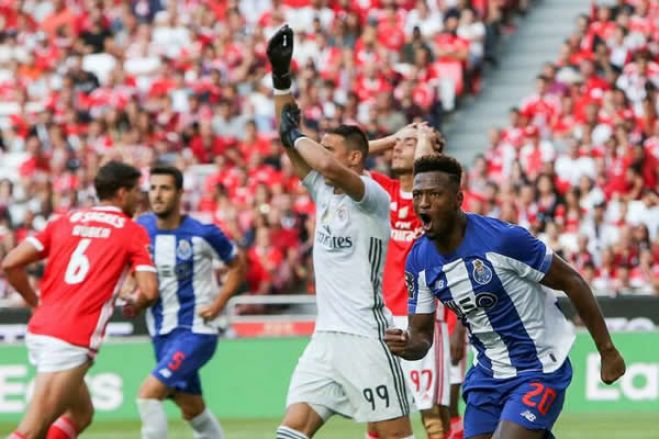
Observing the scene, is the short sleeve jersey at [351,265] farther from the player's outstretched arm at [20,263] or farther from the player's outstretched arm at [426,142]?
the player's outstretched arm at [20,263]

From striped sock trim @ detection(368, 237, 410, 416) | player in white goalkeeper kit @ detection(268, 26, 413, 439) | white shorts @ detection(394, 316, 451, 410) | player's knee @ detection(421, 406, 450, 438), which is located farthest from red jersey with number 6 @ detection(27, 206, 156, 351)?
player's knee @ detection(421, 406, 450, 438)

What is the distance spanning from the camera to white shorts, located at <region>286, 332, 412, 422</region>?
356 inches

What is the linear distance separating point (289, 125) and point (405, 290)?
8.74ft

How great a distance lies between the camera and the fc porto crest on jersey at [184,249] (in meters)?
12.6

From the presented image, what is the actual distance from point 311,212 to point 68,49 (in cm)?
681

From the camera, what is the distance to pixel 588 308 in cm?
813

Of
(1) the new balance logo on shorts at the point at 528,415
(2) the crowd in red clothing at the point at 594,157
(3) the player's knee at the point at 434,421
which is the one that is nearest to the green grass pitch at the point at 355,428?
(2) the crowd in red clothing at the point at 594,157

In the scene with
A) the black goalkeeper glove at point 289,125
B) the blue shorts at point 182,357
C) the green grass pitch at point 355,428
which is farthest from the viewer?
the green grass pitch at point 355,428

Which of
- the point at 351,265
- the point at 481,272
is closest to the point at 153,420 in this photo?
the point at 351,265

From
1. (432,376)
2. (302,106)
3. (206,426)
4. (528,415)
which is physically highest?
(302,106)

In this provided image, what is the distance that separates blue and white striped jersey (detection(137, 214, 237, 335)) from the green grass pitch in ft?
8.90

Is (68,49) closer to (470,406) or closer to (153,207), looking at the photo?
(153,207)

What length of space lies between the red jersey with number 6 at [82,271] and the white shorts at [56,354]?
4 centimetres

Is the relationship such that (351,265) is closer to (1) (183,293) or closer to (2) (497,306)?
(2) (497,306)
